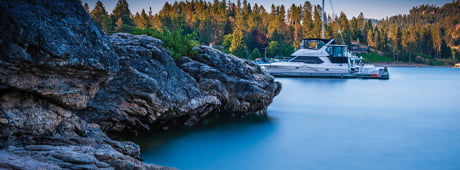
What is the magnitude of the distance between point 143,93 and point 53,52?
4.83m

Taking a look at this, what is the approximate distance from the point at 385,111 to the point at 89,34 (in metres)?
19.9

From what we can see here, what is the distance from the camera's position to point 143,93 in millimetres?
11008

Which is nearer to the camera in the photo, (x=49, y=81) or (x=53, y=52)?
(x=53, y=52)

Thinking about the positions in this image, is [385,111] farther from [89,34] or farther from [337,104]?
[89,34]

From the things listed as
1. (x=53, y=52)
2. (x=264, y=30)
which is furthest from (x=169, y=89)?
(x=264, y=30)

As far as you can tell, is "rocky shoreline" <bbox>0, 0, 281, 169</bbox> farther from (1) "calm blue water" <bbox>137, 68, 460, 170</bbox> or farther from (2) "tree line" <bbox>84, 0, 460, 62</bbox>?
(2) "tree line" <bbox>84, 0, 460, 62</bbox>

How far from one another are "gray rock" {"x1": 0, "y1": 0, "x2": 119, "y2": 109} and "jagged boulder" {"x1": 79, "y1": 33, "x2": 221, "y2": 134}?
11.0 ft

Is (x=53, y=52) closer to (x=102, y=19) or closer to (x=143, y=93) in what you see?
(x=143, y=93)

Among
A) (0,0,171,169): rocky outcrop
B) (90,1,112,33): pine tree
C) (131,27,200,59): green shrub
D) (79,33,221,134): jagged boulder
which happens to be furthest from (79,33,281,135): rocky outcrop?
(90,1,112,33): pine tree

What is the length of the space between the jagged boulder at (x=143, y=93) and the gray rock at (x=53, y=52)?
11.0ft

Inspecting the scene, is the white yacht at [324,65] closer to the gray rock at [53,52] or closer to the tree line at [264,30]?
the tree line at [264,30]

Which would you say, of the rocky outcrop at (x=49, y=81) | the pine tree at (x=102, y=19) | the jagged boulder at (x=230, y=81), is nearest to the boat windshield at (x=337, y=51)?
the pine tree at (x=102, y=19)

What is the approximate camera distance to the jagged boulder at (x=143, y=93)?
10.7 m

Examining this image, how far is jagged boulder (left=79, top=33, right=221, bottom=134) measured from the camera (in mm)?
10695
